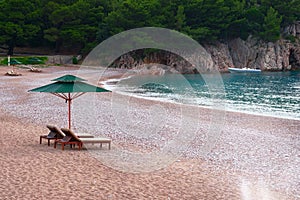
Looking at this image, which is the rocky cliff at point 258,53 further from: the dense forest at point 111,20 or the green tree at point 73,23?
the green tree at point 73,23

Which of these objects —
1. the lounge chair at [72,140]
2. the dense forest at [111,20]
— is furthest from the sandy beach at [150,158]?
the dense forest at [111,20]

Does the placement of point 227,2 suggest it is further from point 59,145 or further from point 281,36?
point 59,145

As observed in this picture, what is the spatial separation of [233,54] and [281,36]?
11.9 metres

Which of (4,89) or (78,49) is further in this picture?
(78,49)

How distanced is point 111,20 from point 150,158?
64.2 m

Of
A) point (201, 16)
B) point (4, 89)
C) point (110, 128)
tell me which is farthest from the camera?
point (201, 16)

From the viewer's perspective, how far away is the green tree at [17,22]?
70.1m

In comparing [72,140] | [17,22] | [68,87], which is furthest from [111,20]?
[72,140]

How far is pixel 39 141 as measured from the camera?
15.6 m

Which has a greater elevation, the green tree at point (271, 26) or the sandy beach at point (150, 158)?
the green tree at point (271, 26)

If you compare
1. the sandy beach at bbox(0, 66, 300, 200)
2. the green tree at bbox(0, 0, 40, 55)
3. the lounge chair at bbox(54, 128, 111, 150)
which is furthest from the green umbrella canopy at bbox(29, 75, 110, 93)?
the green tree at bbox(0, 0, 40, 55)

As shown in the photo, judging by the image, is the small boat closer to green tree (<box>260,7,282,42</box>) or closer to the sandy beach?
green tree (<box>260,7,282,42</box>)

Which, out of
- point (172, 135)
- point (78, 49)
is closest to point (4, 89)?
point (172, 135)

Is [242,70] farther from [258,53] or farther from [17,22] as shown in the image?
[17,22]
